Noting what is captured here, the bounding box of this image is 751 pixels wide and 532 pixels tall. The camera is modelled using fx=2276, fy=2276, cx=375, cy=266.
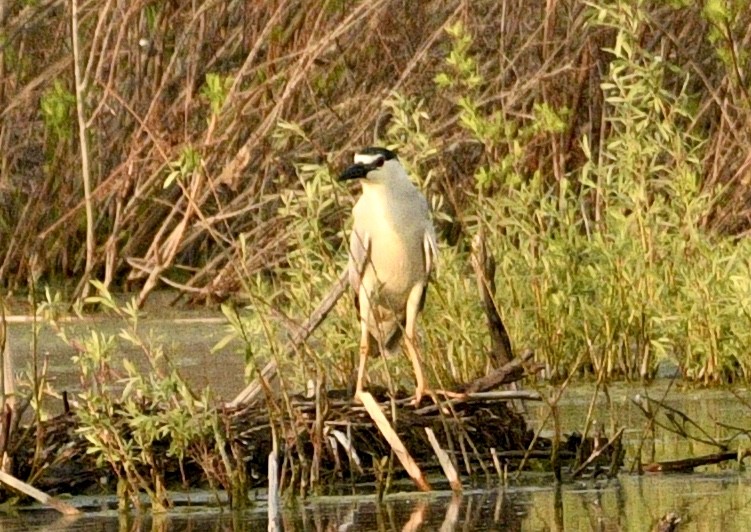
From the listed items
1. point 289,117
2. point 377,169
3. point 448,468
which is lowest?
point 289,117

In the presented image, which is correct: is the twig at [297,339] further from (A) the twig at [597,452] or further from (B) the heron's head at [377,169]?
(A) the twig at [597,452]

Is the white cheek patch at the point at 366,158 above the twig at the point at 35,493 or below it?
above

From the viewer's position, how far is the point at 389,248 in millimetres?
7438

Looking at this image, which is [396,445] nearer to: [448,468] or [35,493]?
[448,468]

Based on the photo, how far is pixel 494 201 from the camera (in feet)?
30.1

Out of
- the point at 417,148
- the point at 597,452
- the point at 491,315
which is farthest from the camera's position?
the point at 417,148

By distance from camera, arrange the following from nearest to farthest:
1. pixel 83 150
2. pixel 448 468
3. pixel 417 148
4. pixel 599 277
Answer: pixel 448 468
pixel 599 277
pixel 417 148
pixel 83 150

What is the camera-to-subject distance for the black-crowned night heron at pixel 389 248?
7402mm

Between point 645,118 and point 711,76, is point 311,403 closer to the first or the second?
point 645,118

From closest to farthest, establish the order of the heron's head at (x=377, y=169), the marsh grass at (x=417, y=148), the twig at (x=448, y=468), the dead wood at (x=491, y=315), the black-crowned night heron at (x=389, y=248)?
1. the twig at (x=448, y=468)
2. the dead wood at (x=491, y=315)
3. the black-crowned night heron at (x=389, y=248)
4. the heron's head at (x=377, y=169)
5. the marsh grass at (x=417, y=148)

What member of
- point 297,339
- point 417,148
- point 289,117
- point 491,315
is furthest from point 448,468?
point 289,117

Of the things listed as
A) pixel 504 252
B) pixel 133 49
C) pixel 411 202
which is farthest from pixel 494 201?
pixel 133 49

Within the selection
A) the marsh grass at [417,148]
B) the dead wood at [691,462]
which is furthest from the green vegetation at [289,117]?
the dead wood at [691,462]

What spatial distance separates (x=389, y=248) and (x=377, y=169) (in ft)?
0.97
